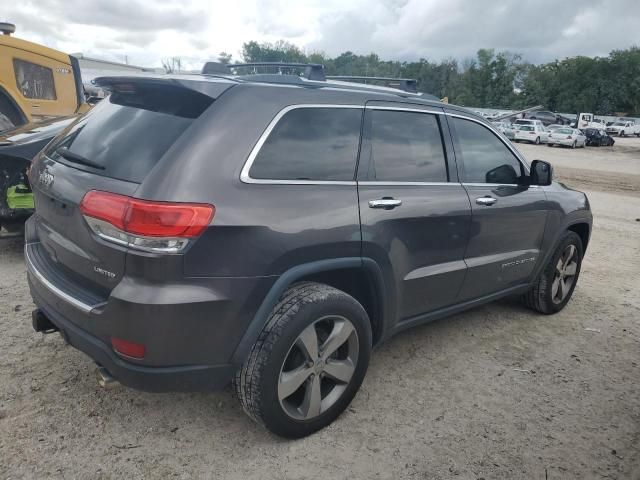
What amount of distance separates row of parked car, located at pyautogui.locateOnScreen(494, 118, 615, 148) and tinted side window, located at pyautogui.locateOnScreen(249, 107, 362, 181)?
113ft

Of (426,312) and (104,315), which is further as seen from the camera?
(426,312)

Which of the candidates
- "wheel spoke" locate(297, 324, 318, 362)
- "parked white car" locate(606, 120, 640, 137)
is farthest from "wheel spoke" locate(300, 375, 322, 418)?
"parked white car" locate(606, 120, 640, 137)

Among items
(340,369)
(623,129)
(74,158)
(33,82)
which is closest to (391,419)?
(340,369)

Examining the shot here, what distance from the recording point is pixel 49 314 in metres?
2.61

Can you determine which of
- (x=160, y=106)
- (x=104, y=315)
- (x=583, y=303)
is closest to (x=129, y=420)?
(x=104, y=315)

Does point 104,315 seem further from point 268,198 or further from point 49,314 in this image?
point 268,198

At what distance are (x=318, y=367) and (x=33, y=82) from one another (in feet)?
31.2

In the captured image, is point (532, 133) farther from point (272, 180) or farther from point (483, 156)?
point (272, 180)

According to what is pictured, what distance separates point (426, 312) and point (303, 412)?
1132mm

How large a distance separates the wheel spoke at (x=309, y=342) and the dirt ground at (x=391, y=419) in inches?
18.9

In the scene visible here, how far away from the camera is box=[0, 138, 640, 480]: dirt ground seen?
2510mm

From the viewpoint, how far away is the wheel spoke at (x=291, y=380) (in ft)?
8.27

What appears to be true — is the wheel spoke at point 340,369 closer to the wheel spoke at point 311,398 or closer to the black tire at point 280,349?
the wheel spoke at point 311,398

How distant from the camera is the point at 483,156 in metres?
3.74
